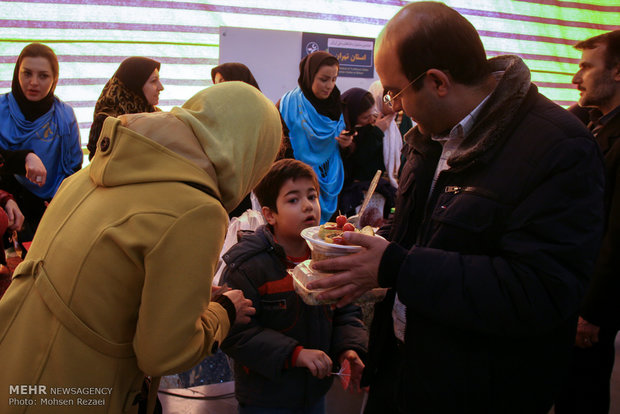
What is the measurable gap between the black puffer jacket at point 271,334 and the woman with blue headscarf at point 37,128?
2.73 m

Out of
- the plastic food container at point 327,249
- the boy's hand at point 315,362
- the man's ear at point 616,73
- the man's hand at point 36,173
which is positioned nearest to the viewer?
the plastic food container at point 327,249

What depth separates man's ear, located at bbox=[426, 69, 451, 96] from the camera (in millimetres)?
1397

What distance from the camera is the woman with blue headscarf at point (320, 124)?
4.64 metres

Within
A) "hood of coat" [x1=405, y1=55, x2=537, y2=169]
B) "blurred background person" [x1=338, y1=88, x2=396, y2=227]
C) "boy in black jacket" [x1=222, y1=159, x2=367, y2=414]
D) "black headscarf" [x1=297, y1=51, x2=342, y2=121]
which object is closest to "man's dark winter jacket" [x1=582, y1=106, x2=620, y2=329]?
"boy in black jacket" [x1=222, y1=159, x2=367, y2=414]

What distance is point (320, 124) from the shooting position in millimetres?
4715

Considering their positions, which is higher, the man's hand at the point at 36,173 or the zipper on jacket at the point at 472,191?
the zipper on jacket at the point at 472,191

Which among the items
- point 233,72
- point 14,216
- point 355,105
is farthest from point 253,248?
point 355,105

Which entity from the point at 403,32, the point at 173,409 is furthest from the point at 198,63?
the point at 403,32

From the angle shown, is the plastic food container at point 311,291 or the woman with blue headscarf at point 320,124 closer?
the plastic food container at point 311,291

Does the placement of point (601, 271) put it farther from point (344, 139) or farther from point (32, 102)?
point (32, 102)

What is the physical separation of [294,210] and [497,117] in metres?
1.16

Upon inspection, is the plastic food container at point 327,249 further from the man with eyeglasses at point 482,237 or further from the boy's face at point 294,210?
the boy's face at point 294,210

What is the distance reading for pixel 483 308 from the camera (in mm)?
1205

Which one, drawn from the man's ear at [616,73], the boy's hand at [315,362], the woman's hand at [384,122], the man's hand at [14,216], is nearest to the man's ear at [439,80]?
the boy's hand at [315,362]
